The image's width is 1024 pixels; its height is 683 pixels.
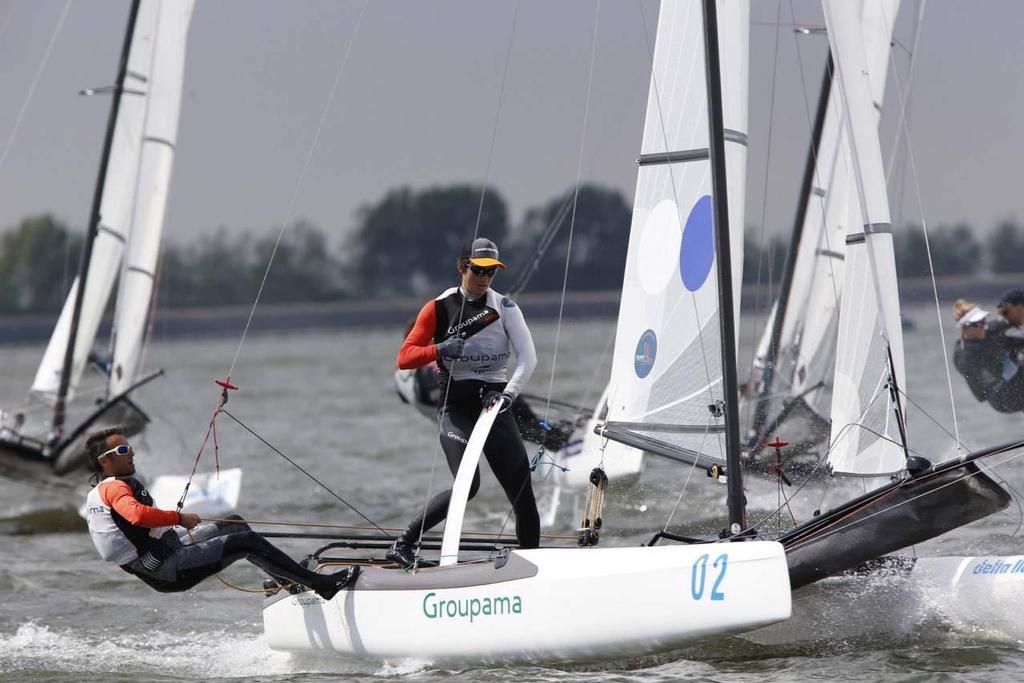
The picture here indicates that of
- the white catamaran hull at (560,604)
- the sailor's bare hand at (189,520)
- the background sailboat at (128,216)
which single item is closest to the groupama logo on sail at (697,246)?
the white catamaran hull at (560,604)

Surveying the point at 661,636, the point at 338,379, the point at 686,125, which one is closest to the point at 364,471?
the point at 686,125

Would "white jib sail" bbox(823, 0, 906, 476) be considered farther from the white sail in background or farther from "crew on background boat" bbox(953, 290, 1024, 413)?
the white sail in background

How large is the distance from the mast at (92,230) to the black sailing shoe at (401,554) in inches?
220

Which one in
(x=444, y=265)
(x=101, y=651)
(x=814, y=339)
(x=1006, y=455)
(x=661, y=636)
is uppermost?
(x=444, y=265)

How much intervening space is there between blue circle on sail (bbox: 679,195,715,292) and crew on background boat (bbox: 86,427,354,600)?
1733 mm

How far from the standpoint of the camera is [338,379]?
2461 cm

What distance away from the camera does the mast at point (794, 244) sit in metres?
8.86

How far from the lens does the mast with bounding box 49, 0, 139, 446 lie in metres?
10.4

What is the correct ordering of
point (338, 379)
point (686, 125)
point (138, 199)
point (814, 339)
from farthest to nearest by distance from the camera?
point (338, 379) < point (138, 199) < point (814, 339) < point (686, 125)

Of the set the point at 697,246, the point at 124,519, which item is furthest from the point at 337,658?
the point at 697,246

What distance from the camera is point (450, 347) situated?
486 cm

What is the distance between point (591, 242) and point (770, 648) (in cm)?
1070

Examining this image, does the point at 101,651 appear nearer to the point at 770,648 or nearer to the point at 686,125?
the point at 770,648

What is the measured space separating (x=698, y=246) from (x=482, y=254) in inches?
38.8
